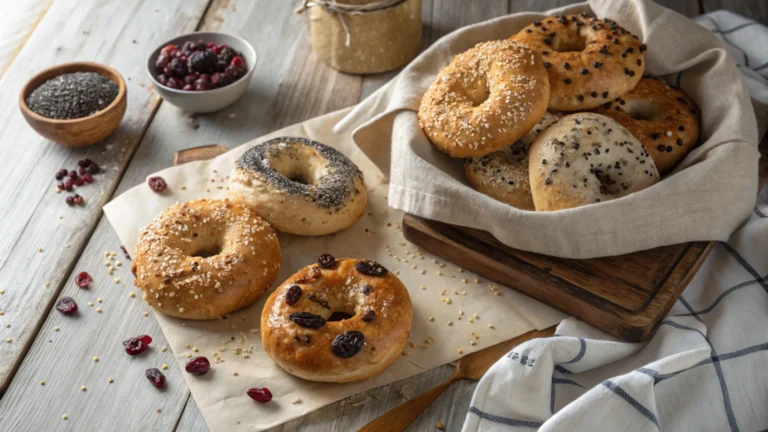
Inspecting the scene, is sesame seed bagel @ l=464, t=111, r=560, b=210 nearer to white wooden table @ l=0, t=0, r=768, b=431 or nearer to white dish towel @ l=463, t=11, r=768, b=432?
white dish towel @ l=463, t=11, r=768, b=432

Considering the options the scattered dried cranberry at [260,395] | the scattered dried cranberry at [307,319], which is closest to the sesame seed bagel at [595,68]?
the scattered dried cranberry at [307,319]

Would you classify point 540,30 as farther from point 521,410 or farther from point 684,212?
point 521,410

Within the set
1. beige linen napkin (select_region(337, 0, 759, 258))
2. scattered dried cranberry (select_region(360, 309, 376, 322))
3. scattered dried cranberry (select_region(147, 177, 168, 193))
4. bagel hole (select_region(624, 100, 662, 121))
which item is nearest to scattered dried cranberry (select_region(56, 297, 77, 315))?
Answer: scattered dried cranberry (select_region(147, 177, 168, 193))

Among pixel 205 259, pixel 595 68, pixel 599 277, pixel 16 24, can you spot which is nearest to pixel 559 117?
pixel 595 68

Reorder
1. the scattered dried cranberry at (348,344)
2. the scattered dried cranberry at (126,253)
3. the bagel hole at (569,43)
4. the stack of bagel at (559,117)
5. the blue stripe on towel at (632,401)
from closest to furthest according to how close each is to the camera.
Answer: the blue stripe on towel at (632,401) < the scattered dried cranberry at (348,344) < the stack of bagel at (559,117) < the scattered dried cranberry at (126,253) < the bagel hole at (569,43)

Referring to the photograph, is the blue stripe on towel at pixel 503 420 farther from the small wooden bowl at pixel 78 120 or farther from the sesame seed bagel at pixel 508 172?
the small wooden bowl at pixel 78 120
